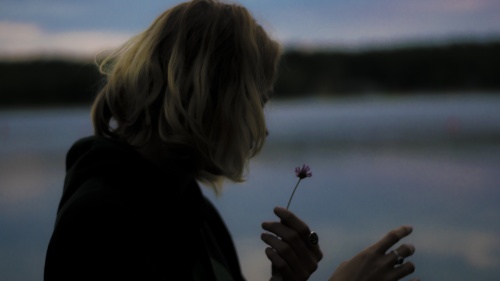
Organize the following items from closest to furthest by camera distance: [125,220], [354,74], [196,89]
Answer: [125,220] < [196,89] < [354,74]

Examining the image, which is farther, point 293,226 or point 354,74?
point 354,74

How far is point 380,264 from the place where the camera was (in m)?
0.98

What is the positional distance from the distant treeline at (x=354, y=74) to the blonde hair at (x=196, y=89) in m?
2.58

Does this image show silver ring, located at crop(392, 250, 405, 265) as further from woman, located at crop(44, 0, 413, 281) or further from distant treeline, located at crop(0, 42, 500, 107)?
distant treeline, located at crop(0, 42, 500, 107)

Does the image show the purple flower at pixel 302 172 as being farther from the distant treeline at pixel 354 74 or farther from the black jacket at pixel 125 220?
the distant treeline at pixel 354 74

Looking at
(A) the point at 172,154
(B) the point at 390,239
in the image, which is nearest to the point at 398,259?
(B) the point at 390,239

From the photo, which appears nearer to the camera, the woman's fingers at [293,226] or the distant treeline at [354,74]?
the woman's fingers at [293,226]

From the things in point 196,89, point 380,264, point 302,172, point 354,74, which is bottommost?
point 380,264

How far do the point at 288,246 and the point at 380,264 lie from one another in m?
0.15

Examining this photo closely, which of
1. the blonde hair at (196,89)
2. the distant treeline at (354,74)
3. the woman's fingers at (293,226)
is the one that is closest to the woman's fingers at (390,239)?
the woman's fingers at (293,226)

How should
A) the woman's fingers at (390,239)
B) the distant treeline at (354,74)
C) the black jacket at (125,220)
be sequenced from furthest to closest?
the distant treeline at (354,74), the woman's fingers at (390,239), the black jacket at (125,220)

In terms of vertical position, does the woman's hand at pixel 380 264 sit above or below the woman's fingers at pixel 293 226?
below

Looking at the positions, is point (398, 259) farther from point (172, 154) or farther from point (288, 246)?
point (172, 154)

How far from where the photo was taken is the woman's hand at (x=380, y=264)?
0.98m
